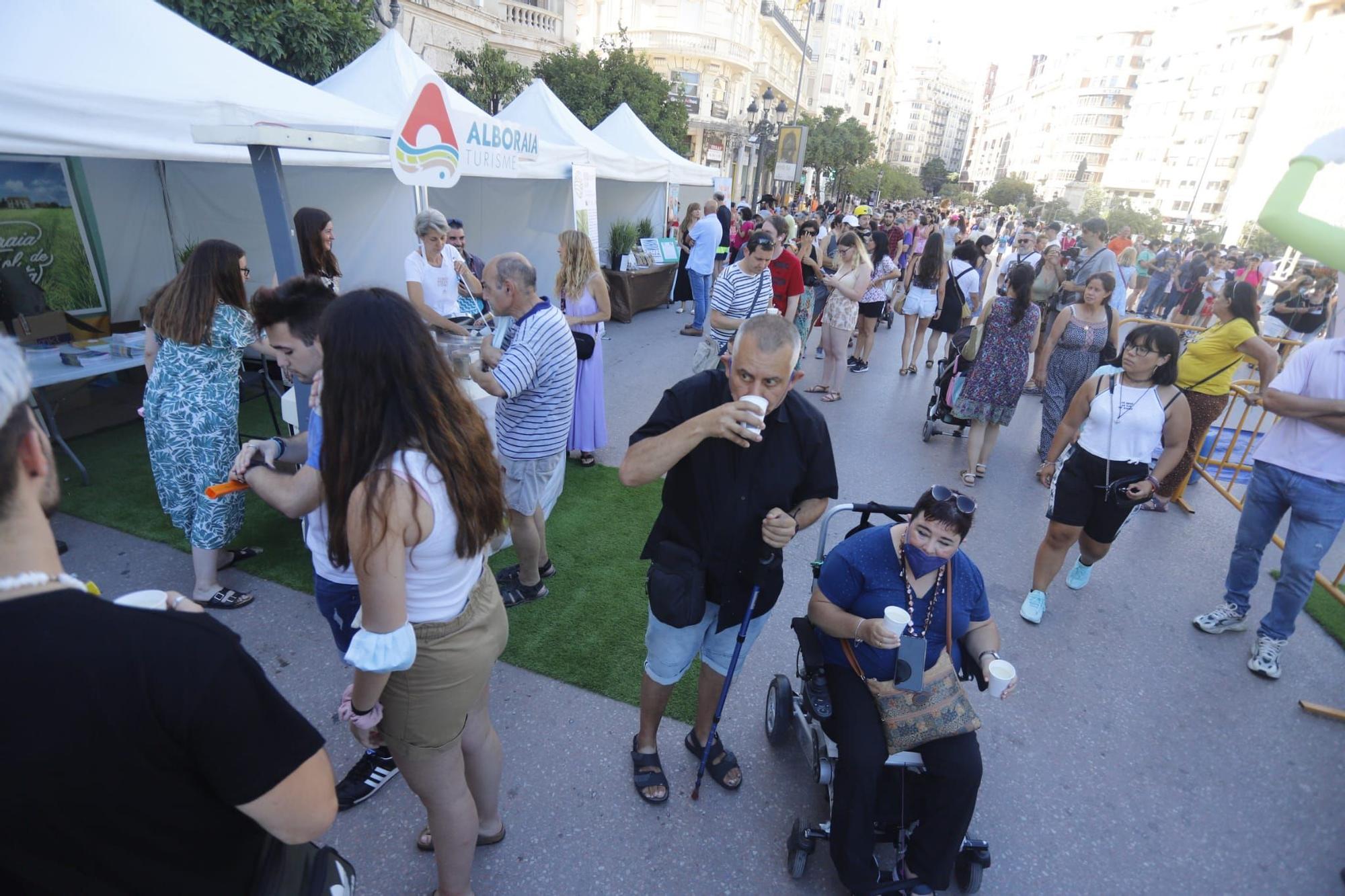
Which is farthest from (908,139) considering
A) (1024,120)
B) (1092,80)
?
(1092,80)

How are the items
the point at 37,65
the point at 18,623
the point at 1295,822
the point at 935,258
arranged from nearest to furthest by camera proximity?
the point at 18,623 < the point at 1295,822 < the point at 37,65 < the point at 935,258

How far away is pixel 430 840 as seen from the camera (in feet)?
7.68

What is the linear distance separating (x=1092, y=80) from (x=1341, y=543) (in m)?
114

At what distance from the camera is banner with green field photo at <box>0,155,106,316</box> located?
5391mm

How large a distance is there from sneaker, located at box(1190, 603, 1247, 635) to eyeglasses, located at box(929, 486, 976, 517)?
2974mm

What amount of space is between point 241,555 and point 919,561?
386cm

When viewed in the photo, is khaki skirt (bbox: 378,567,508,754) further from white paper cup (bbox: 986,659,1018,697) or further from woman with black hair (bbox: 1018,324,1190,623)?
woman with black hair (bbox: 1018,324,1190,623)

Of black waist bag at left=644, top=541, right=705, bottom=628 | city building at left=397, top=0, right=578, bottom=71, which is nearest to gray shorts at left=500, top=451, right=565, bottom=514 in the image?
black waist bag at left=644, top=541, right=705, bottom=628

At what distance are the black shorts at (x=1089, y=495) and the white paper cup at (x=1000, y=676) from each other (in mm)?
1991

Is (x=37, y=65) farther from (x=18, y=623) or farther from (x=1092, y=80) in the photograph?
(x=1092, y=80)

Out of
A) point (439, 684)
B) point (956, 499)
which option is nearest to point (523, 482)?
point (439, 684)

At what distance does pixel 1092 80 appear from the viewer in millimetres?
90938

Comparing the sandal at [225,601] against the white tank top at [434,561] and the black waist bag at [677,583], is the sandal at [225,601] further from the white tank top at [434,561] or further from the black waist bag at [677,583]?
the black waist bag at [677,583]

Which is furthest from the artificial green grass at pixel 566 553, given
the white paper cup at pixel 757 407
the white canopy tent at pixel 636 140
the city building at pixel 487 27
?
the city building at pixel 487 27
